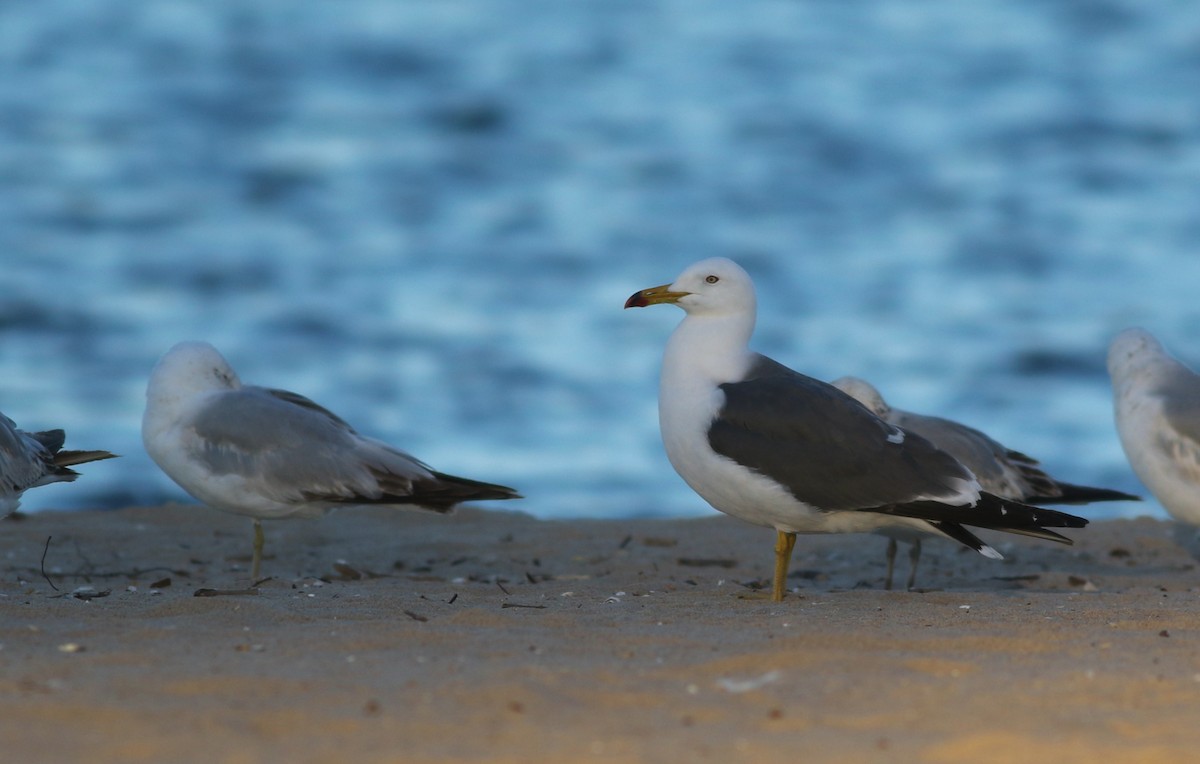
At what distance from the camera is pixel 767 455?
5.88 metres

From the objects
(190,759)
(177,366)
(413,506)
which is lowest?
(190,759)

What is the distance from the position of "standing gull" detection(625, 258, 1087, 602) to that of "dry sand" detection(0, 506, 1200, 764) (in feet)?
1.03

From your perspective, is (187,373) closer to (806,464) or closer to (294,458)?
(294,458)

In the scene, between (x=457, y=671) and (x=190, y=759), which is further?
→ (x=457, y=671)

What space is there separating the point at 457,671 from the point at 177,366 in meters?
3.92

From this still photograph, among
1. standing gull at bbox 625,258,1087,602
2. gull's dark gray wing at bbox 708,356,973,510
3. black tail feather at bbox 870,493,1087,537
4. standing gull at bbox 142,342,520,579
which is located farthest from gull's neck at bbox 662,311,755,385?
standing gull at bbox 142,342,520,579

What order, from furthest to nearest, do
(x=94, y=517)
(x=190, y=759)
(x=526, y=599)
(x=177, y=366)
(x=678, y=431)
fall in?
(x=94, y=517) → (x=177, y=366) → (x=678, y=431) → (x=526, y=599) → (x=190, y=759)

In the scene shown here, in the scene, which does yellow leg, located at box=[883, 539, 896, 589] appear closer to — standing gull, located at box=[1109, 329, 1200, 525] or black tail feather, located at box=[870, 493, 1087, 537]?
standing gull, located at box=[1109, 329, 1200, 525]

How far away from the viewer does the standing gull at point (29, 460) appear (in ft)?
21.8

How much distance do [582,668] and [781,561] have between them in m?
2.27

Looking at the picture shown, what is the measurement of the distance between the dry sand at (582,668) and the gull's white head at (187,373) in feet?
2.75

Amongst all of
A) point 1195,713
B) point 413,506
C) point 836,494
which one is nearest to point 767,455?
point 836,494

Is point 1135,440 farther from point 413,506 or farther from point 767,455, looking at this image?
point 413,506

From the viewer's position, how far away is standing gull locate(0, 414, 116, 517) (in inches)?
261
